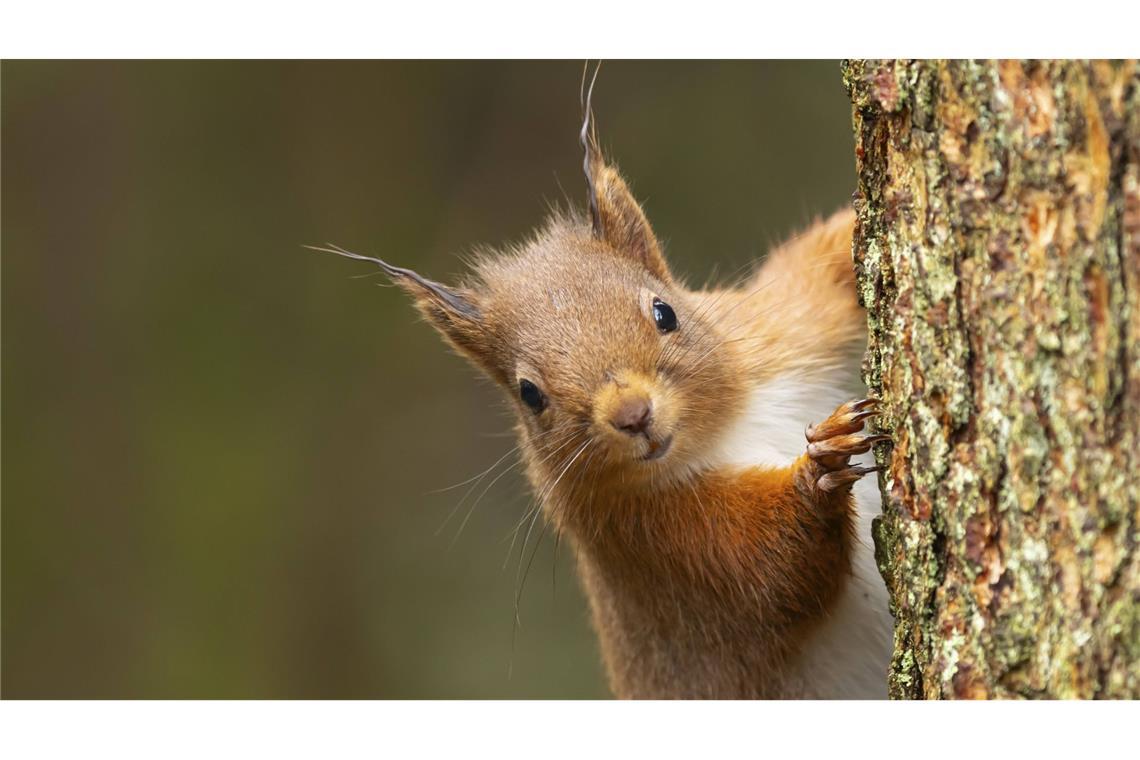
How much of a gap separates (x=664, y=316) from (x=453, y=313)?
74 centimetres

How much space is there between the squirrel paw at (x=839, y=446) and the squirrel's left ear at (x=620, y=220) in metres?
1.09

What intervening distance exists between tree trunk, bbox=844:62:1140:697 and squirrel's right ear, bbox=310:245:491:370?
156cm

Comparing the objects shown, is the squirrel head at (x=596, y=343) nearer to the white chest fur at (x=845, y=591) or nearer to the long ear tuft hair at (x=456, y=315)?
the long ear tuft hair at (x=456, y=315)

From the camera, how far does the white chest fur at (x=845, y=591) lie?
3.35 metres

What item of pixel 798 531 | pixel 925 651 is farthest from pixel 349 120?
pixel 925 651

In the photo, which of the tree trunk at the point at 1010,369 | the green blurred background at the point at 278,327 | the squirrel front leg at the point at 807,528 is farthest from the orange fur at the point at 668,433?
the green blurred background at the point at 278,327

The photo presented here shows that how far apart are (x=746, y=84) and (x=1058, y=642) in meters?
5.57

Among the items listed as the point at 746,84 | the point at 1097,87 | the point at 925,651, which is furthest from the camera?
the point at 746,84

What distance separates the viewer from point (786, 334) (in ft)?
12.7

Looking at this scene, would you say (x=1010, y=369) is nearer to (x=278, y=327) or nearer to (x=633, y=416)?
(x=633, y=416)

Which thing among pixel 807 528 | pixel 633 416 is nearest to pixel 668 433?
pixel 633 416

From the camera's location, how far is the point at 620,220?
378cm

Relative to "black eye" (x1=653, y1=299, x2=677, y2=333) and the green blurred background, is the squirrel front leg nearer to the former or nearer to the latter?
"black eye" (x1=653, y1=299, x2=677, y2=333)
